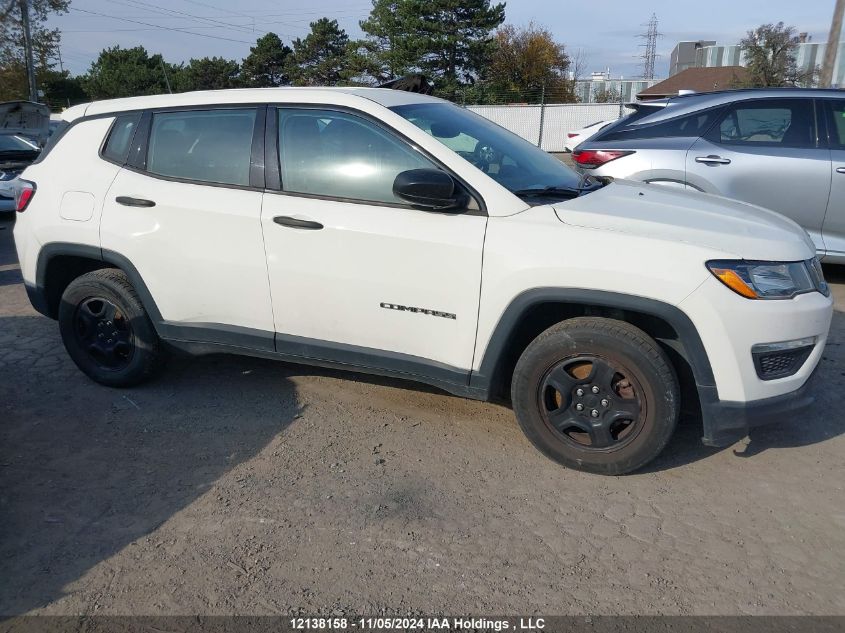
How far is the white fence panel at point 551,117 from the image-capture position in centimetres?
3128

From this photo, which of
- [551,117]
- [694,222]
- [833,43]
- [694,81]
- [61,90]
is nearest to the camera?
[694,222]

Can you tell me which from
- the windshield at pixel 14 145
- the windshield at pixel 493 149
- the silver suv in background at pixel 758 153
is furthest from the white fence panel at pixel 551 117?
the windshield at pixel 493 149

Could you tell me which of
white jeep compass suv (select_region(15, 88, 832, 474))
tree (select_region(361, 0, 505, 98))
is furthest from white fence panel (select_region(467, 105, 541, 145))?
white jeep compass suv (select_region(15, 88, 832, 474))

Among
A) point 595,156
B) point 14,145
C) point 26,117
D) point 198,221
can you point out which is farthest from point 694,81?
point 198,221

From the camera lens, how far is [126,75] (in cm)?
4503

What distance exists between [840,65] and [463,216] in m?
41.3

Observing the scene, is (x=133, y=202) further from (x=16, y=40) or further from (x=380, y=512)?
(x=16, y=40)

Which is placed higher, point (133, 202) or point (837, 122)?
point (837, 122)

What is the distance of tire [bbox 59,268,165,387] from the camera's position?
4.23m

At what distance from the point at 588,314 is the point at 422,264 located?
2.76 ft

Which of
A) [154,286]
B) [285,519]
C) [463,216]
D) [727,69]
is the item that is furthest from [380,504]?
[727,69]

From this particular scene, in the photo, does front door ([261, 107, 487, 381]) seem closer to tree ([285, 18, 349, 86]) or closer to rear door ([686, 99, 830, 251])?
rear door ([686, 99, 830, 251])

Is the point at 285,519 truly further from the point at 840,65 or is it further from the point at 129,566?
the point at 840,65

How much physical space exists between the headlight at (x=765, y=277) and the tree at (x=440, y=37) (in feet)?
123
